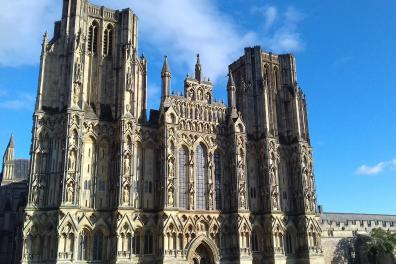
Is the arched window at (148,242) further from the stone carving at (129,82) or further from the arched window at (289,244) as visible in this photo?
the arched window at (289,244)

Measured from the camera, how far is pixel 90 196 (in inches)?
1528

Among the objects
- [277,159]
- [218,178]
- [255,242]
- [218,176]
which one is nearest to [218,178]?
[218,178]

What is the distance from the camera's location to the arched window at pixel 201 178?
145 feet

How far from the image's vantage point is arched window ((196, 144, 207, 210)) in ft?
145

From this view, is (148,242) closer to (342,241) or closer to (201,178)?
(201,178)

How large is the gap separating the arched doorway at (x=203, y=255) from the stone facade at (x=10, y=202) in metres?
25.6

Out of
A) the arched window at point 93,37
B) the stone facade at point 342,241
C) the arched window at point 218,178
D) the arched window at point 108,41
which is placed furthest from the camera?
the stone facade at point 342,241

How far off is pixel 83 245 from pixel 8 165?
38652 millimetres

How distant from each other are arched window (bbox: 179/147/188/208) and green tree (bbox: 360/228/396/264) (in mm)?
36799

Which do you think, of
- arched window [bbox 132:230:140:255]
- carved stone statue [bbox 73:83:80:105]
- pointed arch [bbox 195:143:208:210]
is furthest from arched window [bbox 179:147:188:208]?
carved stone statue [bbox 73:83:80:105]

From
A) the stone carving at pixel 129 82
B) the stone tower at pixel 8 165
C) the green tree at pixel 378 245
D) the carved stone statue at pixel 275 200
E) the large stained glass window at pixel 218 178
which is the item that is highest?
the stone carving at pixel 129 82

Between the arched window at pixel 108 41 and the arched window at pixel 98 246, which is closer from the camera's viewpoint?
the arched window at pixel 98 246

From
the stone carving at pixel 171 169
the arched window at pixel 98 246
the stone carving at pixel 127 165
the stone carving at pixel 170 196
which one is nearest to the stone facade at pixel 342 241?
the stone carving at pixel 170 196

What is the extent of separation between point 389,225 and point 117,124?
197 feet
